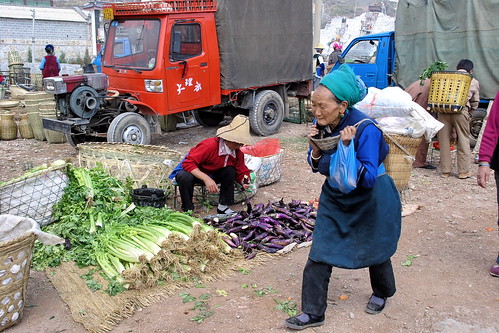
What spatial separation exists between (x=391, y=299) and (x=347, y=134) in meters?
1.71

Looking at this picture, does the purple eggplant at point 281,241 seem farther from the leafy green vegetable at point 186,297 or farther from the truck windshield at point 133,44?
the truck windshield at point 133,44

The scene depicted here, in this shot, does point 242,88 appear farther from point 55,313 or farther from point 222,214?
point 55,313

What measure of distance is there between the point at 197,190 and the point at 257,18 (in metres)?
5.08

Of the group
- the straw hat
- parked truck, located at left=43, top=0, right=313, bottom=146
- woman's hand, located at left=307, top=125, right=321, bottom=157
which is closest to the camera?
woman's hand, located at left=307, top=125, right=321, bottom=157

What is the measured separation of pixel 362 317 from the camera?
11.1 ft

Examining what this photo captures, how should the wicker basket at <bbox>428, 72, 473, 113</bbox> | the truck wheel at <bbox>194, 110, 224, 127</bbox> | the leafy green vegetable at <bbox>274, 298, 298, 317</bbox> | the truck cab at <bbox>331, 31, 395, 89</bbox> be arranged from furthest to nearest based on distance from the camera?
the truck wheel at <bbox>194, 110, 224, 127</bbox> → the truck cab at <bbox>331, 31, 395, 89</bbox> → the wicker basket at <bbox>428, 72, 473, 113</bbox> → the leafy green vegetable at <bbox>274, 298, 298, 317</bbox>

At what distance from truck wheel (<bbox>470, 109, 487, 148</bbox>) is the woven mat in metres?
6.62

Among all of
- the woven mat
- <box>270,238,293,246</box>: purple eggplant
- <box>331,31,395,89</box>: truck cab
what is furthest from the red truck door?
the woven mat

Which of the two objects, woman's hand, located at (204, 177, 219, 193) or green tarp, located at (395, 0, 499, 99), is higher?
green tarp, located at (395, 0, 499, 99)

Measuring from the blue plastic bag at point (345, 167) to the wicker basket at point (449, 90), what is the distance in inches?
188

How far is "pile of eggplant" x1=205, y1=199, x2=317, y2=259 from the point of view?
4555 millimetres

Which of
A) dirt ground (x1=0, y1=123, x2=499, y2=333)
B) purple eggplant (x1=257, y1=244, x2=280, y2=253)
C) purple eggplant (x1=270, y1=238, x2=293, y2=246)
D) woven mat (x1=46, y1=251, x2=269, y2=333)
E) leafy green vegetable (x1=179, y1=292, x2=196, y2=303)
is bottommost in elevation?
dirt ground (x1=0, y1=123, x2=499, y2=333)

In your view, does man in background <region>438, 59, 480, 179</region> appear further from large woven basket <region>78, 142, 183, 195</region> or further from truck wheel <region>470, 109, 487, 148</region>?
large woven basket <region>78, 142, 183, 195</region>

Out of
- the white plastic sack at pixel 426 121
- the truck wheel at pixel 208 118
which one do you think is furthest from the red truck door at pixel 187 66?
the white plastic sack at pixel 426 121
